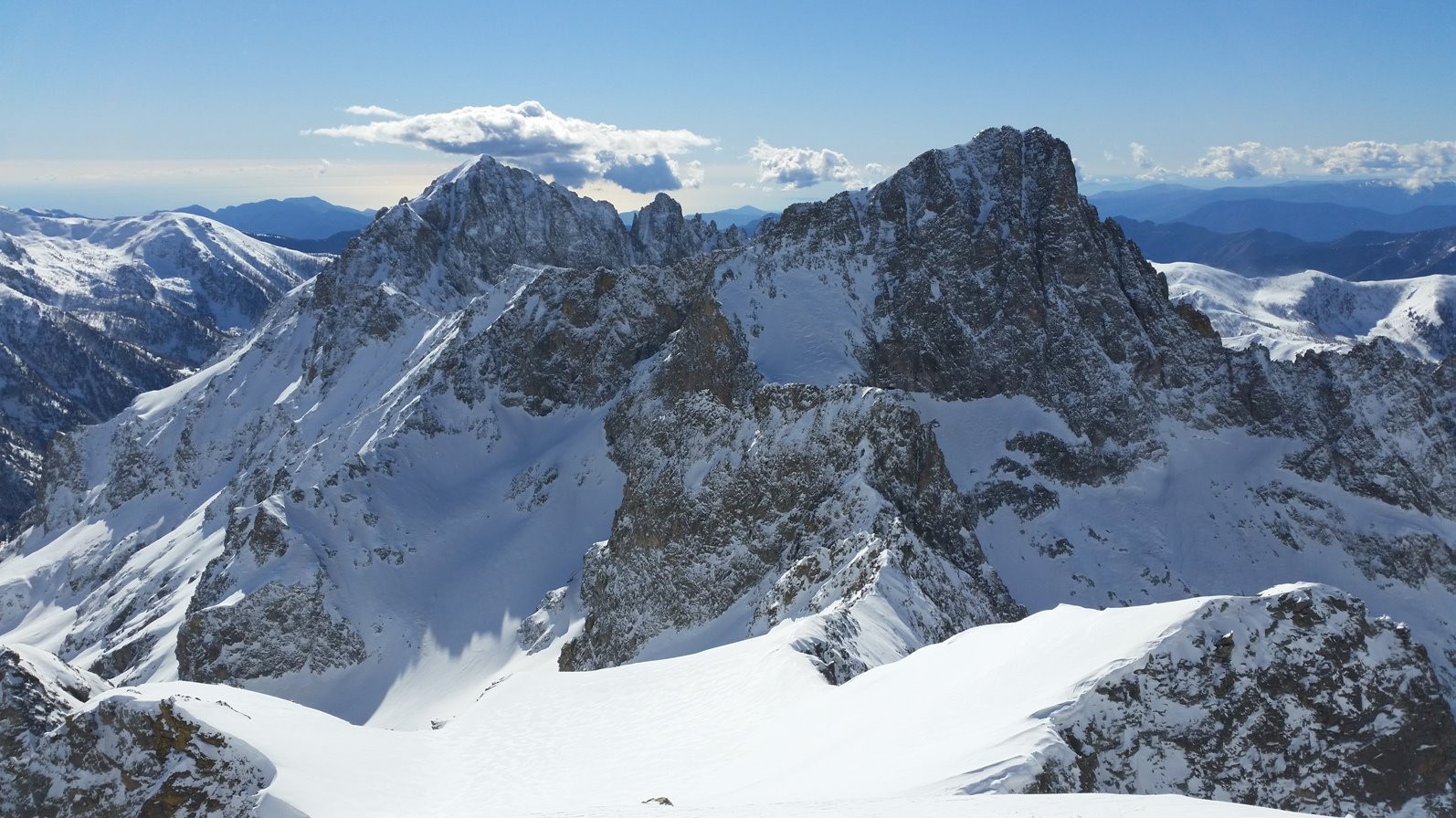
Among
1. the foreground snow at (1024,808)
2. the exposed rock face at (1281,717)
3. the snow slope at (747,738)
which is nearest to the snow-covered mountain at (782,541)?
the exposed rock face at (1281,717)

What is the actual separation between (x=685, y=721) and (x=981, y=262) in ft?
277

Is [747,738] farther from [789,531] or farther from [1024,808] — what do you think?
[789,531]

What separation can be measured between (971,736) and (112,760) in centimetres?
2690

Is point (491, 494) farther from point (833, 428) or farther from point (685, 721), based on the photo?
point (685, 721)

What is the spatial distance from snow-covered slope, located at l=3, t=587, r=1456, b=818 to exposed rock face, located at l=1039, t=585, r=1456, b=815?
0.05 m

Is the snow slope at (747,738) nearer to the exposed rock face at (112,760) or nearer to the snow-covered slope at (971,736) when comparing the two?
the snow-covered slope at (971,736)

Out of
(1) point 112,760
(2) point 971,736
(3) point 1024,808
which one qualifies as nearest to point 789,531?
(2) point 971,736

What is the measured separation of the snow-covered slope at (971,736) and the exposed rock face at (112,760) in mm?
135

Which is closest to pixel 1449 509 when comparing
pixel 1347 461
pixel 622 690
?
pixel 1347 461

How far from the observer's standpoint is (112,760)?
29250 mm

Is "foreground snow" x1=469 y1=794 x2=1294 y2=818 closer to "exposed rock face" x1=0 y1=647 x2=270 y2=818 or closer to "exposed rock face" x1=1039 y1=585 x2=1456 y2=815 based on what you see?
"exposed rock face" x1=1039 y1=585 x2=1456 y2=815

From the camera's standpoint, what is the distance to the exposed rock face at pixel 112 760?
1079 inches

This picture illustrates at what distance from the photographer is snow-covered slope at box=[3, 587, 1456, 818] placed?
22500 millimetres

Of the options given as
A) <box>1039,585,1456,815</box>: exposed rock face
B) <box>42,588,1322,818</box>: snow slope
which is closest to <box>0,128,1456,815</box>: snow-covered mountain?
A: <box>1039,585,1456,815</box>: exposed rock face
